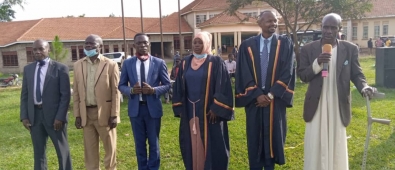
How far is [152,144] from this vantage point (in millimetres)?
4582

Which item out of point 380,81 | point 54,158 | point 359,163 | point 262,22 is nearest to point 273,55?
point 262,22

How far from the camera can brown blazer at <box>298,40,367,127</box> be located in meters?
3.75

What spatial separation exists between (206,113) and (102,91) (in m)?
1.37

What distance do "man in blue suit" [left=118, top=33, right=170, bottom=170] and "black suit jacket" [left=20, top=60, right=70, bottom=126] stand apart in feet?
2.33

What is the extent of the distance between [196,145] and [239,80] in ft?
3.00

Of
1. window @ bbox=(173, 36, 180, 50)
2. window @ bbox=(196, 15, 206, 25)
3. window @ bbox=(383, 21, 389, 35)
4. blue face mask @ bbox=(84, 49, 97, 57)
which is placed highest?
window @ bbox=(196, 15, 206, 25)

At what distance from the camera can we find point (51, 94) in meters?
4.47

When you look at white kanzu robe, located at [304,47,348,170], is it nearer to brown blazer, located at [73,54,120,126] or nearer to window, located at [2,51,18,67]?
brown blazer, located at [73,54,120,126]

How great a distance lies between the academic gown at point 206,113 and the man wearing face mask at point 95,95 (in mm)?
908

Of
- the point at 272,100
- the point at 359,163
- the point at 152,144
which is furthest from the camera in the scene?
the point at 359,163

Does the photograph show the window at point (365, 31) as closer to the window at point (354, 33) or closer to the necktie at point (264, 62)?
the window at point (354, 33)

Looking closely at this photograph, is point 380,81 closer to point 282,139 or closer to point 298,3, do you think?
point 298,3

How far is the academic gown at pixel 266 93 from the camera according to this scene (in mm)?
3914

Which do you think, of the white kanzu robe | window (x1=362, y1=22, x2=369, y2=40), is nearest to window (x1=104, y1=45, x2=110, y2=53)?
window (x1=362, y1=22, x2=369, y2=40)
